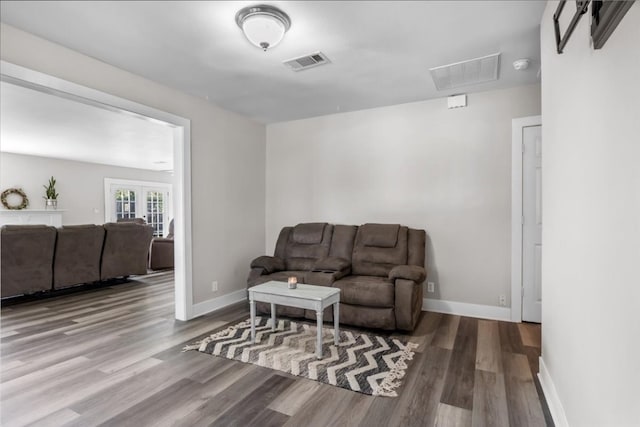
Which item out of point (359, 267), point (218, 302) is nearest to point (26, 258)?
point (218, 302)

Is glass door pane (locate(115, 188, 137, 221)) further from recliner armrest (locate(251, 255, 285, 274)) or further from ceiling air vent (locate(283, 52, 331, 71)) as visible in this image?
ceiling air vent (locate(283, 52, 331, 71))

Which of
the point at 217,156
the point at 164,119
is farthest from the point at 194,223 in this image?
the point at 164,119

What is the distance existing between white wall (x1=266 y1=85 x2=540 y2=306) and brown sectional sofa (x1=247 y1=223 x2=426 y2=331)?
297mm

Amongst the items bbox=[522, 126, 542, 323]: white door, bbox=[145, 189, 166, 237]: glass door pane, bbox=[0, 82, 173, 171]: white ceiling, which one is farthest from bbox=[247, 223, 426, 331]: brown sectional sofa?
bbox=[145, 189, 166, 237]: glass door pane

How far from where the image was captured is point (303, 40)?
97.5 inches

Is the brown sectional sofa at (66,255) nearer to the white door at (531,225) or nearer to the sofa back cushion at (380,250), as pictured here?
the sofa back cushion at (380,250)

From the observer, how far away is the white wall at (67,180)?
7.16 meters

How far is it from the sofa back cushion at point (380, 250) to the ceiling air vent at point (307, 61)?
6.45 feet

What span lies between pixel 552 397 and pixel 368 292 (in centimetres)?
159

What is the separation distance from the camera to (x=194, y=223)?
146 inches

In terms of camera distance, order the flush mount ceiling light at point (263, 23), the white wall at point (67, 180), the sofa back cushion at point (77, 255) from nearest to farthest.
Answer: the flush mount ceiling light at point (263, 23)
the sofa back cushion at point (77, 255)
the white wall at point (67, 180)

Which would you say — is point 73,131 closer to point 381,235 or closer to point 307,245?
point 307,245

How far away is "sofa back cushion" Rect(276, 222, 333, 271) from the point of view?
Answer: 4.13 metres

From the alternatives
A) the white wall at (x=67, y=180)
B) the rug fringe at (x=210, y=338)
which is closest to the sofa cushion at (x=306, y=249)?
the rug fringe at (x=210, y=338)
